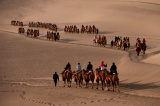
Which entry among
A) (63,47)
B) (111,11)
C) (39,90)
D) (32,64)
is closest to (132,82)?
(39,90)

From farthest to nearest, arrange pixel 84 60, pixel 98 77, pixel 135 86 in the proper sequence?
1. pixel 84 60
2. pixel 98 77
3. pixel 135 86

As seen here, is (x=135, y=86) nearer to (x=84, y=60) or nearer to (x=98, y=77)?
(x=98, y=77)

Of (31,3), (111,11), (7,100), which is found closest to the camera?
(7,100)

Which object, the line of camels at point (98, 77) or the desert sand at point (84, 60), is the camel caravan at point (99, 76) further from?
the desert sand at point (84, 60)

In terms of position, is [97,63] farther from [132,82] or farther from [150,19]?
[150,19]

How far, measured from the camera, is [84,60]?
89.3 ft

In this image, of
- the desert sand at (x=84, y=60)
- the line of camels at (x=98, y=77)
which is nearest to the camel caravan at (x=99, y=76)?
the line of camels at (x=98, y=77)

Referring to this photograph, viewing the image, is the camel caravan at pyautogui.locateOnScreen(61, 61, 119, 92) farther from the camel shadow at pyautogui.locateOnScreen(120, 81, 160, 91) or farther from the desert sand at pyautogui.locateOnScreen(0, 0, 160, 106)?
the desert sand at pyautogui.locateOnScreen(0, 0, 160, 106)

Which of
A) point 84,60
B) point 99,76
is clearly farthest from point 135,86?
point 84,60

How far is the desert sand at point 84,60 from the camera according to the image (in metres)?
15.6

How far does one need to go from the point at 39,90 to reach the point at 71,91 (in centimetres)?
171

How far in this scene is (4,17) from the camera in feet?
232

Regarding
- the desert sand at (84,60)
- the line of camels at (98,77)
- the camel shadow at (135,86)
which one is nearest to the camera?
the desert sand at (84,60)

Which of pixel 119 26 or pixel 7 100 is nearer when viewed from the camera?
pixel 7 100
